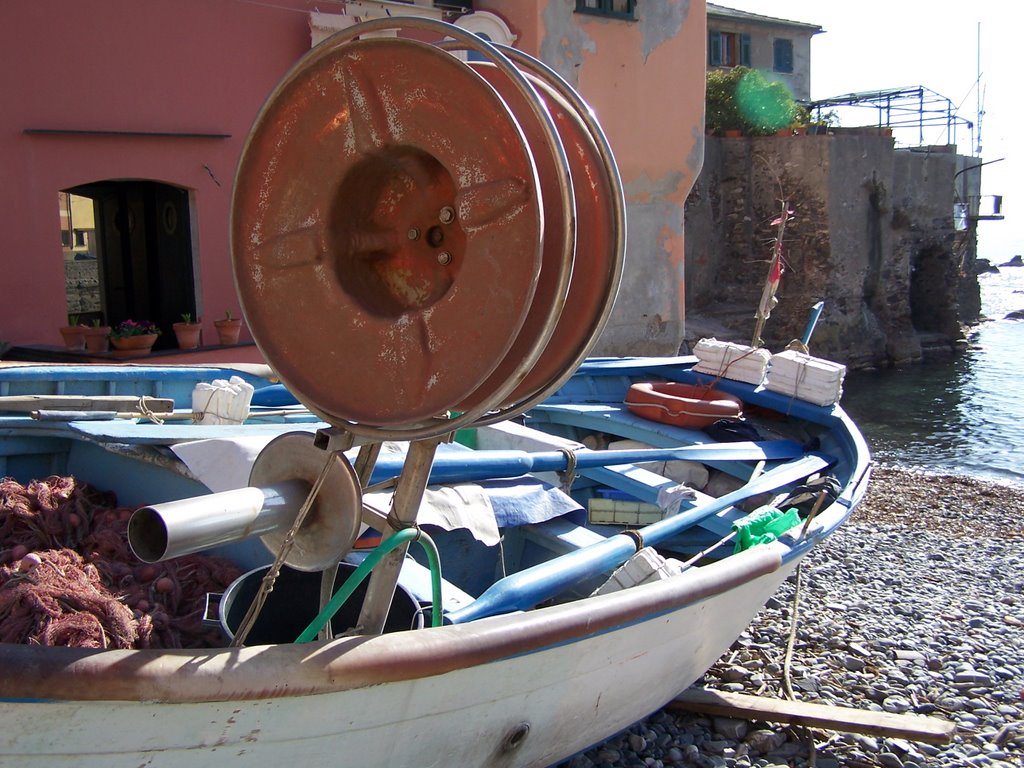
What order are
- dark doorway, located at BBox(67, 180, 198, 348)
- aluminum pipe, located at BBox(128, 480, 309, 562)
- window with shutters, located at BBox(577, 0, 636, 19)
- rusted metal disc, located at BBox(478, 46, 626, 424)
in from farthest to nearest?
1. window with shutters, located at BBox(577, 0, 636, 19)
2. dark doorway, located at BBox(67, 180, 198, 348)
3. rusted metal disc, located at BBox(478, 46, 626, 424)
4. aluminum pipe, located at BBox(128, 480, 309, 562)

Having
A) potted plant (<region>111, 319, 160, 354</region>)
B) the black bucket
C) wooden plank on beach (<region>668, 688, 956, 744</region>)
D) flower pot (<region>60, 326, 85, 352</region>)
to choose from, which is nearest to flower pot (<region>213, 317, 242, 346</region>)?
potted plant (<region>111, 319, 160, 354</region>)

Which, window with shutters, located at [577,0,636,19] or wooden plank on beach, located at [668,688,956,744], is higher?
window with shutters, located at [577,0,636,19]

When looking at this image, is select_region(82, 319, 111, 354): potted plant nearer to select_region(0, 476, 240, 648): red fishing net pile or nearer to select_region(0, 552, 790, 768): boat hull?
select_region(0, 476, 240, 648): red fishing net pile

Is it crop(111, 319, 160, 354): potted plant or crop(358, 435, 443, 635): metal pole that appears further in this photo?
crop(111, 319, 160, 354): potted plant

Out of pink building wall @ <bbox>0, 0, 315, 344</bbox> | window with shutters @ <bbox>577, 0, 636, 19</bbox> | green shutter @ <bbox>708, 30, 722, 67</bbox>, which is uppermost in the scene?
green shutter @ <bbox>708, 30, 722, 67</bbox>

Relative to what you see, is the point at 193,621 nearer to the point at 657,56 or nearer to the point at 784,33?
the point at 657,56

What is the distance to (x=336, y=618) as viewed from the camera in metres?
3.35

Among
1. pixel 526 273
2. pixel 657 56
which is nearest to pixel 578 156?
pixel 526 273

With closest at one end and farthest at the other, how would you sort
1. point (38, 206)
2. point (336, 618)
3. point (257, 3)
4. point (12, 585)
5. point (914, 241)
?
1. point (12, 585)
2. point (336, 618)
3. point (38, 206)
4. point (257, 3)
5. point (914, 241)

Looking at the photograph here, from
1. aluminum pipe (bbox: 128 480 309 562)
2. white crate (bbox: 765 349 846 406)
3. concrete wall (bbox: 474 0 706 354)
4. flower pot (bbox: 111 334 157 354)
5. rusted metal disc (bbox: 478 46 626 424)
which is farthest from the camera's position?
concrete wall (bbox: 474 0 706 354)

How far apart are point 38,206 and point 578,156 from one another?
25.3 feet

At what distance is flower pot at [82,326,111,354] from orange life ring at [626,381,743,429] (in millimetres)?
5084

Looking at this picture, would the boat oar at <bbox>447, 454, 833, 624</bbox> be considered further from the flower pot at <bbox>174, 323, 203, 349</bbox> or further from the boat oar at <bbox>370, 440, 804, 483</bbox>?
the flower pot at <bbox>174, 323, 203, 349</bbox>

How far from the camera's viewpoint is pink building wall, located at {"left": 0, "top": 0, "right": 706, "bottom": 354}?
8.70 m
